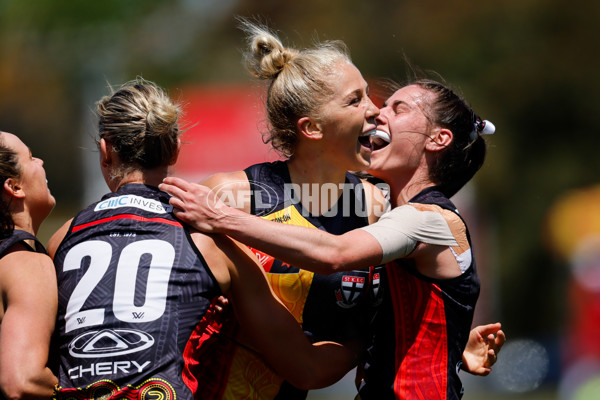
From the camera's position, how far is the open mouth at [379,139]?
4.63m

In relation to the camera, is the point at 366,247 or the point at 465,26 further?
the point at 465,26

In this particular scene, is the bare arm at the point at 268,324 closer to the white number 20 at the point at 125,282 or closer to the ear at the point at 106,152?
the white number 20 at the point at 125,282

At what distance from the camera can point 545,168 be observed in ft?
82.2

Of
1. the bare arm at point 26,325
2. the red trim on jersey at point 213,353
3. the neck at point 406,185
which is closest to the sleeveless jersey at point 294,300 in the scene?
the red trim on jersey at point 213,353

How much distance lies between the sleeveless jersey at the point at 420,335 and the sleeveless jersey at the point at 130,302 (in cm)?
99

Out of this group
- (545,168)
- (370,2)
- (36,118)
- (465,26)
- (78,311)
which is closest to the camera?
(78,311)

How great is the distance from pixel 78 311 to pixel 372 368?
156 cm

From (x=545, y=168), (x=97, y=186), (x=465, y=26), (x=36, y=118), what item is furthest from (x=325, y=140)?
(x=36, y=118)

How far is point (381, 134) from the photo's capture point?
15.2 feet

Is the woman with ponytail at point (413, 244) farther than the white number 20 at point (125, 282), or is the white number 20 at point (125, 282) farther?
the woman with ponytail at point (413, 244)

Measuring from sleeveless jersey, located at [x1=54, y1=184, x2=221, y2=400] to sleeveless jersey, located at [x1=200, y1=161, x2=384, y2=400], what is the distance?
0.49 metres

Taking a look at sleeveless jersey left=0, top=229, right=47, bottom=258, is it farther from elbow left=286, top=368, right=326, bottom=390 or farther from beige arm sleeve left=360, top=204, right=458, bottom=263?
beige arm sleeve left=360, top=204, right=458, bottom=263

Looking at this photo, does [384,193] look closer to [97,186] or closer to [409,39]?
[97,186]

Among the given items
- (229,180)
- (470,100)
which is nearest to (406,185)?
(229,180)
